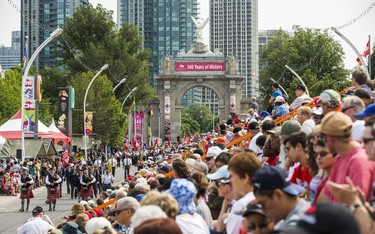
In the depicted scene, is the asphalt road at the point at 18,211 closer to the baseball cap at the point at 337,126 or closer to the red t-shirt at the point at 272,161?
the red t-shirt at the point at 272,161

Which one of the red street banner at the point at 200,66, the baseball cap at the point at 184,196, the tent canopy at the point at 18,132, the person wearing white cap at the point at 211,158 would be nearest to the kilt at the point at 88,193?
the tent canopy at the point at 18,132

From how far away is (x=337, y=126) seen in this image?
19.8 feet

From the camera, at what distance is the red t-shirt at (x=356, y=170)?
593 cm

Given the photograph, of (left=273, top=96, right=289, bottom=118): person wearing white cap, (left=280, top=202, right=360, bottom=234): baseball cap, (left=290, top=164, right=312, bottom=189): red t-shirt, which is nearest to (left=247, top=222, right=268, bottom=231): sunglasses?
(left=280, top=202, right=360, bottom=234): baseball cap

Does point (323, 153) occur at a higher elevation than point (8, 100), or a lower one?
lower

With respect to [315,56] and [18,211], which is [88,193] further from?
[315,56]

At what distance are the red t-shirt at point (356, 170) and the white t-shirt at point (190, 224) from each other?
52.7 inches

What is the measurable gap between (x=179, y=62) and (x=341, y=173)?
97.4 m

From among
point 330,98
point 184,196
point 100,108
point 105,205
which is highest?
point 100,108

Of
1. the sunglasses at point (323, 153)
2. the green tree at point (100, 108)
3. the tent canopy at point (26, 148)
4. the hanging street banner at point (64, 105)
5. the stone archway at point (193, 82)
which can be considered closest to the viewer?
the sunglasses at point (323, 153)

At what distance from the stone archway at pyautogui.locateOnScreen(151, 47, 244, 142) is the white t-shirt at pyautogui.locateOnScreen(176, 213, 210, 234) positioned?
93318 millimetres

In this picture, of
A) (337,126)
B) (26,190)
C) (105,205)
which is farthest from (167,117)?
(337,126)

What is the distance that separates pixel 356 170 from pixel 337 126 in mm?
363

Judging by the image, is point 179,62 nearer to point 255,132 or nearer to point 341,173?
point 255,132
